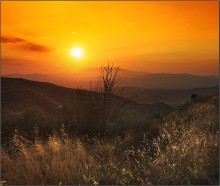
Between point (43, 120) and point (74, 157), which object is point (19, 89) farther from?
point (74, 157)

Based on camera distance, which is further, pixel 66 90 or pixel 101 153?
pixel 66 90

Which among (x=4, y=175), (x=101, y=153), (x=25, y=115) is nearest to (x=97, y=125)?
(x=25, y=115)

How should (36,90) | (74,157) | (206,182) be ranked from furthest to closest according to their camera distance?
1. (36,90)
2. (74,157)
3. (206,182)

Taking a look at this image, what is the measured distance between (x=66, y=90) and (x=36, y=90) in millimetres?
4587

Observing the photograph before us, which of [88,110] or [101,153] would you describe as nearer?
[101,153]

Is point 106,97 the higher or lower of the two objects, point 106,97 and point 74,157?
the higher

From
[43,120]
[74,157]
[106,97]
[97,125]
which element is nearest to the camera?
[74,157]

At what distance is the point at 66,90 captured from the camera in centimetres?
6575

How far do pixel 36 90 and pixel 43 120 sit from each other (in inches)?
1759

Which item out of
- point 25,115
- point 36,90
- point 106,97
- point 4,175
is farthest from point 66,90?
point 4,175

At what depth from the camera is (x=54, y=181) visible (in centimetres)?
844

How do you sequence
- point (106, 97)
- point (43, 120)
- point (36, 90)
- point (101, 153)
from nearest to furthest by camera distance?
point (101, 153), point (106, 97), point (43, 120), point (36, 90)

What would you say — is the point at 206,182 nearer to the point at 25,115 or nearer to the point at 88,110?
the point at 88,110

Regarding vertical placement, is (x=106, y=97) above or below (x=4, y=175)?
above
